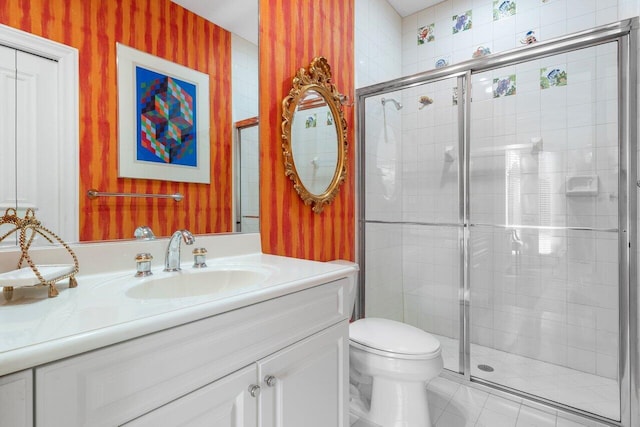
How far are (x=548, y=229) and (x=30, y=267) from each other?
2.18m

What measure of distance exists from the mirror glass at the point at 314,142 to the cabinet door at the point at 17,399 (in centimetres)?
132

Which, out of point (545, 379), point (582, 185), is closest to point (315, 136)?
point (582, 185)

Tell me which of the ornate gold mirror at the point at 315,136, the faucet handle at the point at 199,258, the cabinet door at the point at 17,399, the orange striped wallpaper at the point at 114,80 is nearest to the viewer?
the cabinet door at the point at 17,399

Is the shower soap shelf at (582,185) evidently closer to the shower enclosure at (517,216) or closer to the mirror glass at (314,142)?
the shower enclosure at (517,216)

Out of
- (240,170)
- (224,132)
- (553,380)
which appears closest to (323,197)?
(240,170)

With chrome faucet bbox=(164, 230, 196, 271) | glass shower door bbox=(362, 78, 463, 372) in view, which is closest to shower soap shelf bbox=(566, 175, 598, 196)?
glass shower door bbox=(362, 78, 463, 372)

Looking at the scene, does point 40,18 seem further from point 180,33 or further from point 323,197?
point 323,197

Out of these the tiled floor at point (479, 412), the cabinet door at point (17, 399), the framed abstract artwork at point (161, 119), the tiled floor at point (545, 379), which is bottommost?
the tiled floor at point (479, 412)

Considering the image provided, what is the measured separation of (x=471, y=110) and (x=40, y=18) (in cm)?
193

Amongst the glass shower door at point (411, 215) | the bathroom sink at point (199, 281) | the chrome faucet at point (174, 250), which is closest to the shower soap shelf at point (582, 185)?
the glass shower door at point (411, 215)

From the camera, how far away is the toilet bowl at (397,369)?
1351 mm

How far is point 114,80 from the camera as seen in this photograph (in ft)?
3.33

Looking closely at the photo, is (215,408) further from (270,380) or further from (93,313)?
(93,313)

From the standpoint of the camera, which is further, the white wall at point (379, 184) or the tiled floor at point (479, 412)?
the white wall at point (379, 184)
